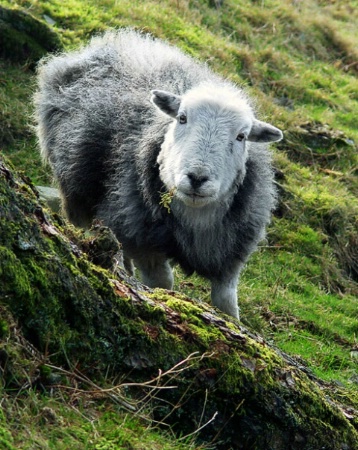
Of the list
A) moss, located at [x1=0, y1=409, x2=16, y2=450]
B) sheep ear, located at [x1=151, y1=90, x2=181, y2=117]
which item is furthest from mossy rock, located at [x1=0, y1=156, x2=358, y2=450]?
sheep ear, located at [x1=151, y1=90, x2=181, y2=117]

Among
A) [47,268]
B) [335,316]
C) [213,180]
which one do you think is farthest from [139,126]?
[47,268]

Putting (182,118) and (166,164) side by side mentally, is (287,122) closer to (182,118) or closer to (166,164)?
(182,118)

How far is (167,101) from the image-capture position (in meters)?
6.35

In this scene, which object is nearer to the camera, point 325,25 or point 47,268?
point 47,268

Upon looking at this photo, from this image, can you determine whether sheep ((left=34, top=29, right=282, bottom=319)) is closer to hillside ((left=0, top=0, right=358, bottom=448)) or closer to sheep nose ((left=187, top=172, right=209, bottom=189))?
sheep nose ((left=187, top=172, right=209, bottom=189))

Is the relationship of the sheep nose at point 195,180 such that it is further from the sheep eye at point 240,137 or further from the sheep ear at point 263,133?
the sheep ear at point 263,133

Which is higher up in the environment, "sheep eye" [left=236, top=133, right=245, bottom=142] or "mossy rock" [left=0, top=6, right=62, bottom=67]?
"sheep eye" [left=236, top=133, right=245, bottom=142]

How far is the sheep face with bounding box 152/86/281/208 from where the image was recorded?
5.59 meters

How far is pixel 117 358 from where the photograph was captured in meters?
3.51

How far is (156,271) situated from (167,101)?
1.35 meters

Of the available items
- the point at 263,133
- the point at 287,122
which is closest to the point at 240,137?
the point at 263,133

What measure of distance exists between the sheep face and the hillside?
163 centimetres

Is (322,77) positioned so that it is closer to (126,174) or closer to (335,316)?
(335,316)

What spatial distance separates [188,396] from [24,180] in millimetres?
1211
